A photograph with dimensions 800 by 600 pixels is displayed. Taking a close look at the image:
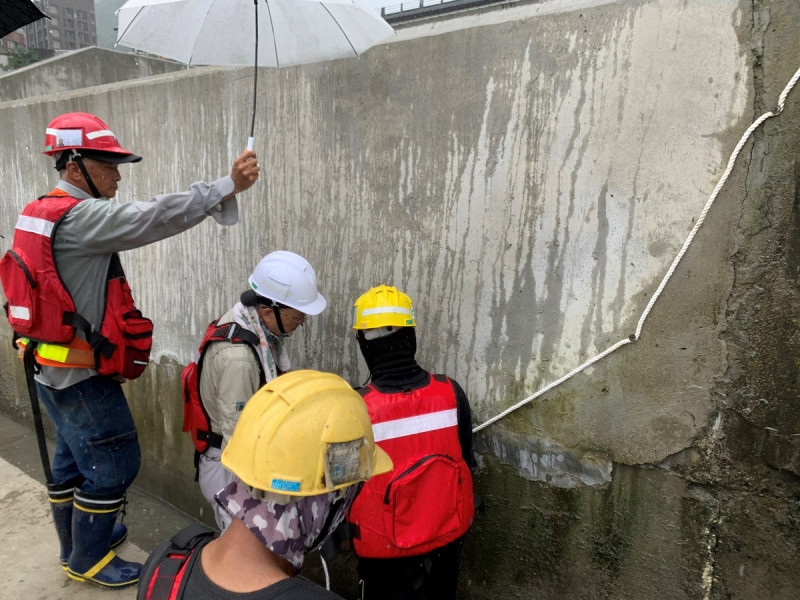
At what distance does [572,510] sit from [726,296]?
1.09m

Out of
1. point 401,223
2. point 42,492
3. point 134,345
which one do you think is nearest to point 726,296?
point 401,223

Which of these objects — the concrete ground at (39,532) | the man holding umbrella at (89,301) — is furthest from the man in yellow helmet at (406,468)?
the concrete ground at (39,532)

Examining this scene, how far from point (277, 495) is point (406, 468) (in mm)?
911

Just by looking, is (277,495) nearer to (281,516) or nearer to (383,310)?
(281,516)

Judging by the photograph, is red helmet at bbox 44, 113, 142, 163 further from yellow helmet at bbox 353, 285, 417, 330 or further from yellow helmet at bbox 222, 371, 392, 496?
yellow helmet at bbox 222, 371, 392, 496

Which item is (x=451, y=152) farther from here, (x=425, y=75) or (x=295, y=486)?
(x=295, y=486)

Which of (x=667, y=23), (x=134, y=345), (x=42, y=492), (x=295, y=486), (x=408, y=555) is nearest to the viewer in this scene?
(x=295, y=486)

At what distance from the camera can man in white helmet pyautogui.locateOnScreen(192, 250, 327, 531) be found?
2285 millimetres

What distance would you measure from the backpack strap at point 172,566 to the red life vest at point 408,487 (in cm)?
79

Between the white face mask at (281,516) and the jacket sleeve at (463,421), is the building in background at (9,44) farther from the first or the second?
the white face mask at (281,516)

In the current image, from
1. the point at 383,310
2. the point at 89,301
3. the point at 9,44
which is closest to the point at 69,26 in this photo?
the point at 9,44

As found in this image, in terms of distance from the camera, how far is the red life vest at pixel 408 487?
2.12 m

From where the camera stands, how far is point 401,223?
2746 mm

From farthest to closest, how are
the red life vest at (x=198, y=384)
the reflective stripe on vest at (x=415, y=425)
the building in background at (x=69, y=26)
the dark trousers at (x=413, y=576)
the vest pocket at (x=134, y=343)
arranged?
the building in background at (x=69, y=26), the vest pocket at (x=134, y=343), the red life vest at (x=198, y=384), the dark trousers at (x=413, y=576), the reflective stripe on vest at (x=415, y=425)
